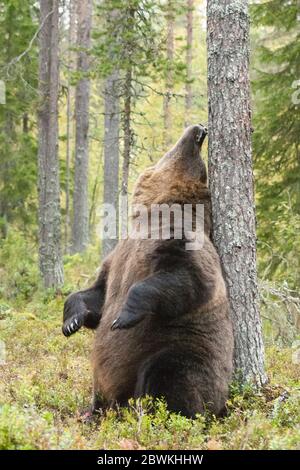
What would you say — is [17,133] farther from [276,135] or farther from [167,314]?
[167,314]

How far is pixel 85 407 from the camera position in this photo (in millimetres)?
6801

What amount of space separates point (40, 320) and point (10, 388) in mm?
5360

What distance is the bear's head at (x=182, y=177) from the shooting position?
21.7 feet

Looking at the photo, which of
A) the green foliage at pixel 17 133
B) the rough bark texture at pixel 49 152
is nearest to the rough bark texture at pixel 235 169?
the rough bark texture at pixel 49 152

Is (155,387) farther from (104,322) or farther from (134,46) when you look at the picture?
(134,46)

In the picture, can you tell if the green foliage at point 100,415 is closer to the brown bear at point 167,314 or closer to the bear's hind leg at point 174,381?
the bear's hind leg at point 174,381

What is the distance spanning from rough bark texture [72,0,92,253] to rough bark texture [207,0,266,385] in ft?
53.9

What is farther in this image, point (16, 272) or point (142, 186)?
point (16, 272)

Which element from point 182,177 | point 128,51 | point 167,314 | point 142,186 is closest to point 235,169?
point 182,177

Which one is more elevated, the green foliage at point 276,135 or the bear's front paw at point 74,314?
the green foliage at point 276,135

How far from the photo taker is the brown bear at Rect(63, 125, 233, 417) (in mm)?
5672

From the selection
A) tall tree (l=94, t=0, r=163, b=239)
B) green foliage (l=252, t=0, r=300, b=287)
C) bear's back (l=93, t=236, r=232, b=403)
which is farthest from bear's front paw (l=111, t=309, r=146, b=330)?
tall tree (l=94, t=0, r=163, b=239)

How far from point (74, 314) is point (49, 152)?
8.85 metres

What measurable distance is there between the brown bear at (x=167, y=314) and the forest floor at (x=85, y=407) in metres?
0.25
